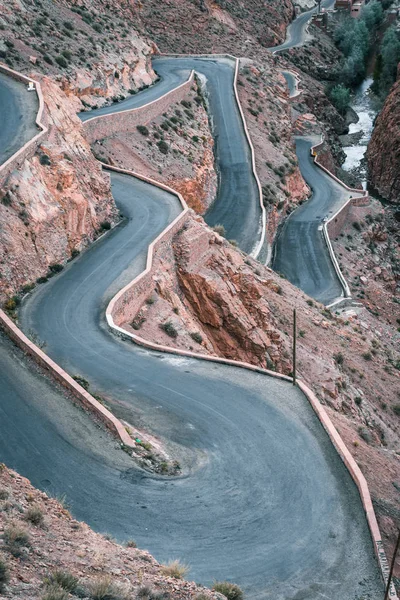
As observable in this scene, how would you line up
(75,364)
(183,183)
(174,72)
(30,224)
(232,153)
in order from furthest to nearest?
(174,72) → (232,153) → (183,183) → (30,224) → (75,364)

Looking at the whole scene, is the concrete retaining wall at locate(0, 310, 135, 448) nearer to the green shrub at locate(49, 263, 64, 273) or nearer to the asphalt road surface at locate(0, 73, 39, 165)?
the green shrub at locate(49, 263, 64, 273)

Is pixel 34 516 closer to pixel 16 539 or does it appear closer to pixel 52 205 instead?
pixel 16 539

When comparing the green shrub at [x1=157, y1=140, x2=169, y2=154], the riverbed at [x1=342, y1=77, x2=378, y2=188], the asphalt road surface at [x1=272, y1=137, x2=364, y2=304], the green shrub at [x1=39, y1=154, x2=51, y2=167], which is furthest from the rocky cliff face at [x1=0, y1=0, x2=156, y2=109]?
the riverbed at [x1=342, y1=77, x2=378, y2=188]

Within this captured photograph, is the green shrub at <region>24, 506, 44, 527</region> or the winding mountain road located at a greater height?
the green shrub at <region>24, 506, 44, 527</region>

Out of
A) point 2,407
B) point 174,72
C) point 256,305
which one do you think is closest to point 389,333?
point 256,305

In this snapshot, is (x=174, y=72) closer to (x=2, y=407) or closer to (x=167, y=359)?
(x=167, y=359)

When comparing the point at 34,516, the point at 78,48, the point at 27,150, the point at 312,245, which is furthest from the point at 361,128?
the point at 34,516
